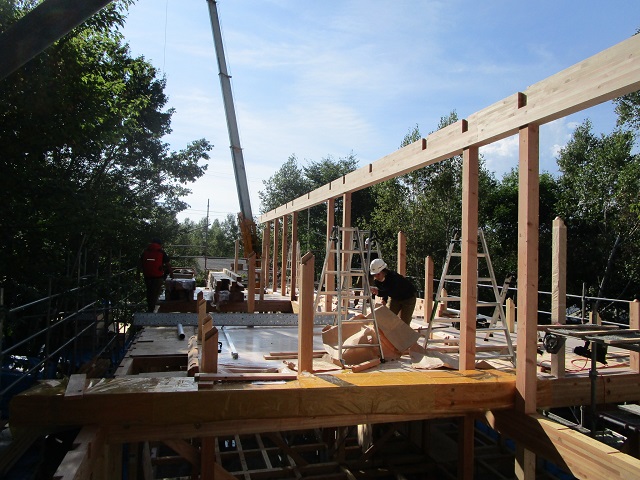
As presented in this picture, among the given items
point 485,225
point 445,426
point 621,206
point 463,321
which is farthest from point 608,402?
point 485,225

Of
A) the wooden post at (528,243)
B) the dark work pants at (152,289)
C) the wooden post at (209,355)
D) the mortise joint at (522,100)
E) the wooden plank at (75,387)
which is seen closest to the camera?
the wooden plank at (75,387)

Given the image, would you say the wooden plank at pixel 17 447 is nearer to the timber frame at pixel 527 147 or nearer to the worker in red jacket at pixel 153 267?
the timber frame at pixel 527 147

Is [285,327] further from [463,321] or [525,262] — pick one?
[525,262]

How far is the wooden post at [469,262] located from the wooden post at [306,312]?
1574 mm

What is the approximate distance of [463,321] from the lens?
16.1 feet

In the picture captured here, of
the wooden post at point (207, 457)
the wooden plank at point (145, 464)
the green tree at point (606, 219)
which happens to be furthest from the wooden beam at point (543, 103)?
the green tree at point (606, 219)

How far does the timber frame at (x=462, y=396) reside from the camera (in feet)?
12.3

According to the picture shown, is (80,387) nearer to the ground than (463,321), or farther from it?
nearer to the ground

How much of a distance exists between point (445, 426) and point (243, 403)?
6634 mm

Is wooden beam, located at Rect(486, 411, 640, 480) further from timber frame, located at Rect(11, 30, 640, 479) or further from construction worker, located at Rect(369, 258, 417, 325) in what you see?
construction worker, located at Rect(369, 258, 417, 325)

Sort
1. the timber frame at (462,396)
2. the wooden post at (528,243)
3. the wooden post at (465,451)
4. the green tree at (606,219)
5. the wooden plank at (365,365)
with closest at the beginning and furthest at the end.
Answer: the timber frame at (462,396)
the wooden post at (528,243)
the wooden post at (465,451)
the wooden plank at (365,365)
the green tree at (606,219)

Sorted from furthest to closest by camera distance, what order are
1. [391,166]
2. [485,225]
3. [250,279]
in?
[485,225] < [250,279] < [391,166]

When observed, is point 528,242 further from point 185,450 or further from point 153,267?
point 153,267

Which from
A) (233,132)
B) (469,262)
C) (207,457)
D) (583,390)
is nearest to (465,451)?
(583,390)
